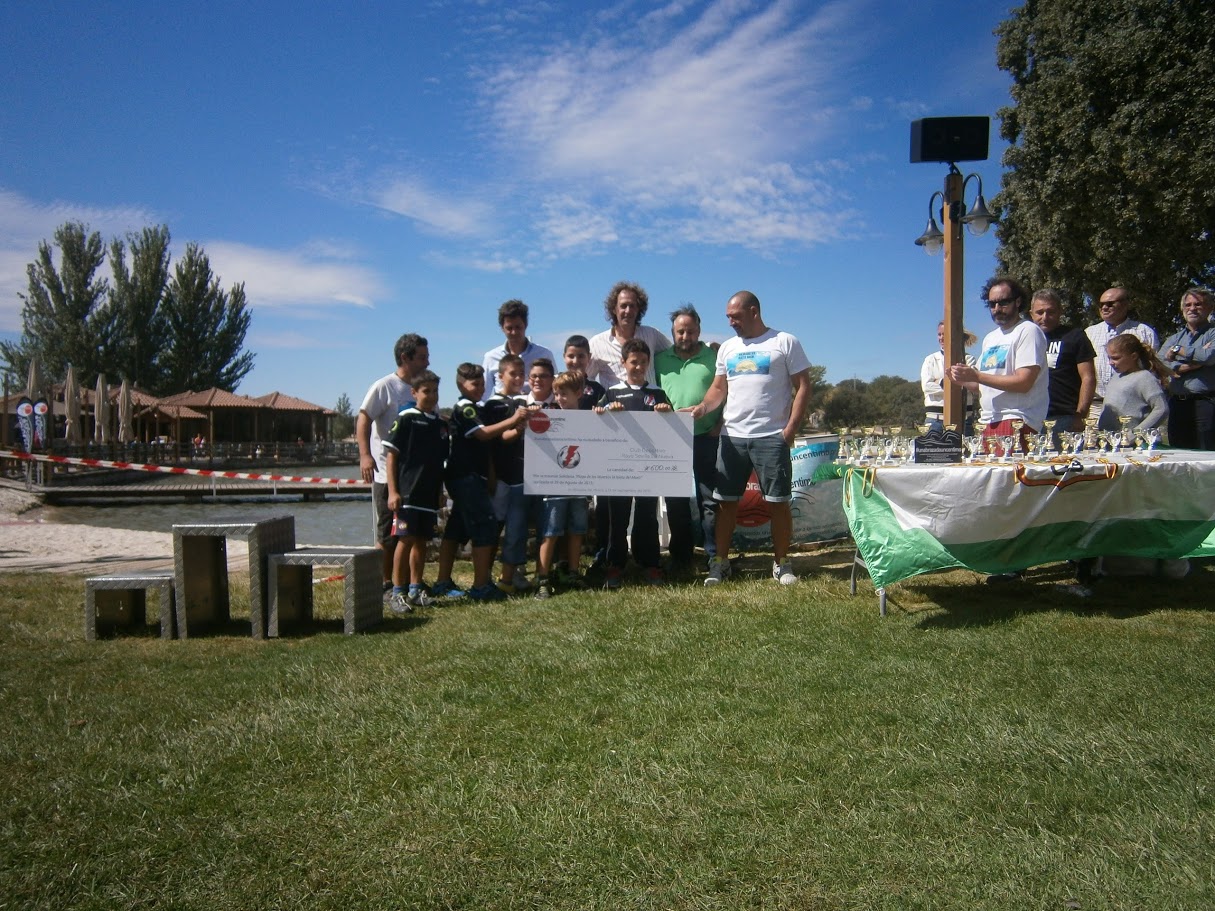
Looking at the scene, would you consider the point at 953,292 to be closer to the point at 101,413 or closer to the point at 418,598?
the point at 418,598

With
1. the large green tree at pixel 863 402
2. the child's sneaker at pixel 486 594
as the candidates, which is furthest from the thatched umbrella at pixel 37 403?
the large green tree at pixel 863 402

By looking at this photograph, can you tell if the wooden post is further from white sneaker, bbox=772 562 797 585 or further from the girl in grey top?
white sneaker, bbox=772 562 797 585

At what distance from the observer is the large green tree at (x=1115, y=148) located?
16094 millimetres

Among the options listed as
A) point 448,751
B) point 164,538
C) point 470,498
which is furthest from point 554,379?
point 164,538

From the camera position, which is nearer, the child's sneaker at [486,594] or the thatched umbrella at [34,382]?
the child's sneaker at [486,594]

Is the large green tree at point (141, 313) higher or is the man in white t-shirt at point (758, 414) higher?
the large green tree at point (141, 313)

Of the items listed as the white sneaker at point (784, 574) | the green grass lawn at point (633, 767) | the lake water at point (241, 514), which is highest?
the white sneaker at point (784, 574)

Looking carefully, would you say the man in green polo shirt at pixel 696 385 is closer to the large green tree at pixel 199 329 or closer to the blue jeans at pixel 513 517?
the blue jeans at pixel 513 517

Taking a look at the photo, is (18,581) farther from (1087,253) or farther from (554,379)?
(1087,253)

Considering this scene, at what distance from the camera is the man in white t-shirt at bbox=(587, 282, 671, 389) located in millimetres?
6594

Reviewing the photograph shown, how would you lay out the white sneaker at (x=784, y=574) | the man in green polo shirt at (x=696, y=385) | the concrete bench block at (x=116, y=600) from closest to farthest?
1. the concrete bench block at (x=116, y=600)
2. the white sneaker at (x=784, y=574)
3. the man in green polo shirt at (x=696, y=385)

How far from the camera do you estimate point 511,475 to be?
614cm

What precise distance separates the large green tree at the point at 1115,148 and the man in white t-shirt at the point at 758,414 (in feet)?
47.7

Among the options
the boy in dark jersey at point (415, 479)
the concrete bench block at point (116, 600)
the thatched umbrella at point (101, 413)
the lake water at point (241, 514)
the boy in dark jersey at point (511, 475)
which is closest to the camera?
the concrete bench block at point (116, 600)
